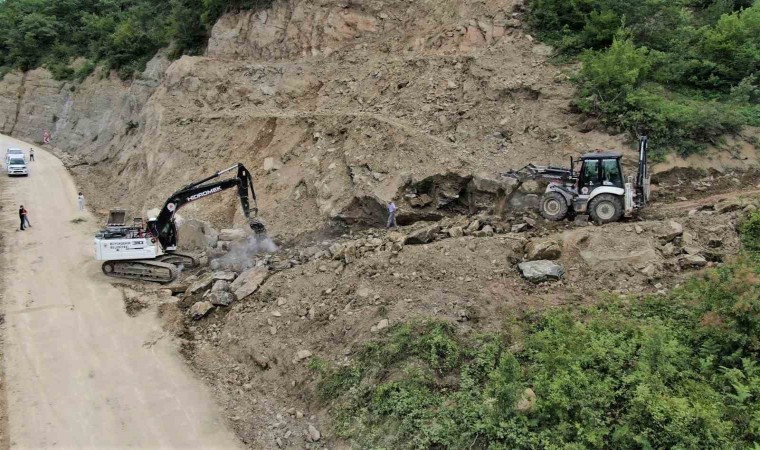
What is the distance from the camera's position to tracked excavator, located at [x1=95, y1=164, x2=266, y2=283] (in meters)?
17.2

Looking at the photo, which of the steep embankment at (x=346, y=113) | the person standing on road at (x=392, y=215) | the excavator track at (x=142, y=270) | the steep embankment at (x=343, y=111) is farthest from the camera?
the steep embankment at (x=343, y=111)

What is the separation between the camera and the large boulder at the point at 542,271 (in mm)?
12664

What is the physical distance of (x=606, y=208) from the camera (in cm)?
1467

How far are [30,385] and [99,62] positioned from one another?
33.4m

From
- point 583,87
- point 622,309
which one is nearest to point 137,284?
point 622,309

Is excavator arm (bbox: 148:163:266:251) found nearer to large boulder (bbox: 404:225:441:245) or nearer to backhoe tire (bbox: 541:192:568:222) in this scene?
large boulder (bbox: 404:225:441:245)

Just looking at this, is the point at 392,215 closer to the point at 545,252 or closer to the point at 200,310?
the point at 545,252

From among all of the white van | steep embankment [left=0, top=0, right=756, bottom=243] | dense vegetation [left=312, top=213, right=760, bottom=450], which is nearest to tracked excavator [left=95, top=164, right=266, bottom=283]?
steep embankment [left=0, top=0, right=756, bottom=243]

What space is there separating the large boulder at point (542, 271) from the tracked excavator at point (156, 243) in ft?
28.5

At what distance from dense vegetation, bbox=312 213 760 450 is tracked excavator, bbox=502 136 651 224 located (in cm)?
357

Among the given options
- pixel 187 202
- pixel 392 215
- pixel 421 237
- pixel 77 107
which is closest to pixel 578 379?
pixel 421 237

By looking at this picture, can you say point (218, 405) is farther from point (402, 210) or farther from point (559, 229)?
point (559, 229)

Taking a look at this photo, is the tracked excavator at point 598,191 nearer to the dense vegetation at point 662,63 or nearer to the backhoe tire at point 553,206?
the backhoe tire at point 553,206

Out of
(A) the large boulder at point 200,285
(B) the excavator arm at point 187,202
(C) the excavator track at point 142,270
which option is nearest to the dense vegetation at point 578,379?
(A) the large boulder at point 200,285
